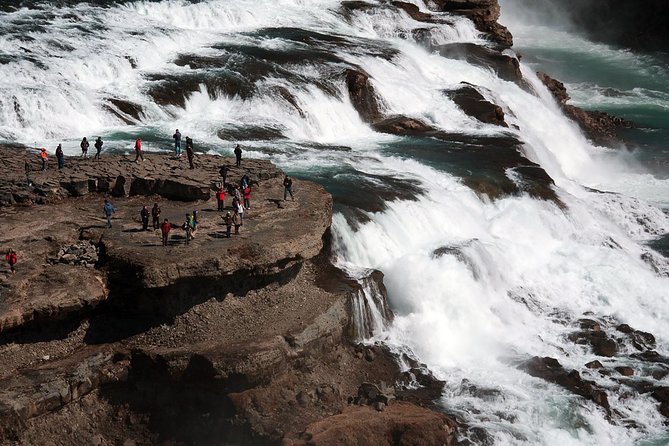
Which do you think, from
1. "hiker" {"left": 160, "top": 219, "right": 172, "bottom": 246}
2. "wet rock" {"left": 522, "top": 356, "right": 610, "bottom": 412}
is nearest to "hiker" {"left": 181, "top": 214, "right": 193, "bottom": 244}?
"hiker" {"left": 160, "top": 219, "right": 172, "bottom": 246}

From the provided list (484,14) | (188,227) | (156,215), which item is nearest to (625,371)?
(188,227)

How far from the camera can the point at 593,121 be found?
47688 millimetres

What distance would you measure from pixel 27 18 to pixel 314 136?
15679 millimetres

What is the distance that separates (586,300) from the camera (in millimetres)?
27297

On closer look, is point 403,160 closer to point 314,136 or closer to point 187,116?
point 314,136

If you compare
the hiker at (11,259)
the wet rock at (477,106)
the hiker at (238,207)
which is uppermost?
the wet rock at (477,106)

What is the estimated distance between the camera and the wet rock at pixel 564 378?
21.7 metres

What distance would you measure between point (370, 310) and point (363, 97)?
18.2m

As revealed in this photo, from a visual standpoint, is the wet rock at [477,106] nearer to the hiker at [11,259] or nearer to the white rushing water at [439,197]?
the white rushing water at [439,197]

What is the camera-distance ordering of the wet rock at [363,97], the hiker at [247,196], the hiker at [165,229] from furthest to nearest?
the wet rock at [363,97], the hiker at [247,196], the hiker at [165,229]

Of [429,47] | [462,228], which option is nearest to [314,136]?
[462,228]

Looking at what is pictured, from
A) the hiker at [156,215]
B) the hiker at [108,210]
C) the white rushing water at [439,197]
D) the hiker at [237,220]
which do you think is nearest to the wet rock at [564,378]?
the white rushing water at [439,197]

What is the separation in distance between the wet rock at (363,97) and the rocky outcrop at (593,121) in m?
14.1

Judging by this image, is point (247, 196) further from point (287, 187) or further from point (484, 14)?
point (484, 14)
